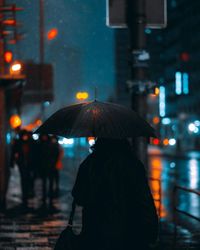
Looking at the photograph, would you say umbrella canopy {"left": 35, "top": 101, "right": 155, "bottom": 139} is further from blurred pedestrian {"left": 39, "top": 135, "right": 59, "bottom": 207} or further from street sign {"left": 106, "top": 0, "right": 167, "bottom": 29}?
blurred pedestrian {"left": 39, "top": 135, "right": 59, "bottom": 207}

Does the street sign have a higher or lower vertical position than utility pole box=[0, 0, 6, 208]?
higher

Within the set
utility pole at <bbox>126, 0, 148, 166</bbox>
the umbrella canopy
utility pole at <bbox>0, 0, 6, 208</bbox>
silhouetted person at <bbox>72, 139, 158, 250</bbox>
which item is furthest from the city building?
silhouetted person at <bbox>72, 139, 158, 250</bbox>

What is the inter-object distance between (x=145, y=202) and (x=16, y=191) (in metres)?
17.1

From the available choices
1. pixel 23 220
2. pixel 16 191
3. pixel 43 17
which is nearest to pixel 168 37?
pixel 43 17

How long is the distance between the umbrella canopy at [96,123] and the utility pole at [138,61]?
260cm

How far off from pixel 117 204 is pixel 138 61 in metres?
3.75

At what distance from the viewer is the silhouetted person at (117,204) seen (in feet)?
16.4

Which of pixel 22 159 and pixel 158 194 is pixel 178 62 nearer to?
pixel 158 194

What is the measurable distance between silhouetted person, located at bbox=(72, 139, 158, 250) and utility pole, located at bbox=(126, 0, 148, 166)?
3.33 meters

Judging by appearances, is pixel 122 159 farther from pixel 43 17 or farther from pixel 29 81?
pixel 43 17

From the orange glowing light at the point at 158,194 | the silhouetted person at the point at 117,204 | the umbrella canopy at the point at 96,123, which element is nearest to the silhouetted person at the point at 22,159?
the orange glowing light at the point at 158,194

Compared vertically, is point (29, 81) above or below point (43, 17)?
below

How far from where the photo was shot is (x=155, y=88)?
28.5ft

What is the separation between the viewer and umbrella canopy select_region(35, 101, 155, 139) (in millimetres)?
5473
